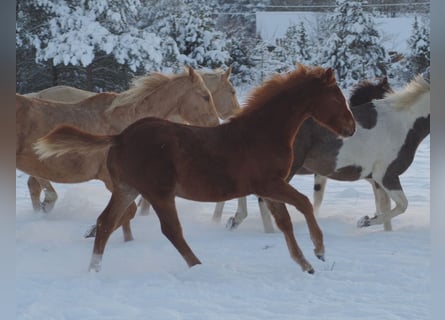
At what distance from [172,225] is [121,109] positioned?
1.49 m

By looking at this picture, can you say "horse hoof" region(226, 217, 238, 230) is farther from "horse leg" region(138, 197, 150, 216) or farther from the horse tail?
the horse tail

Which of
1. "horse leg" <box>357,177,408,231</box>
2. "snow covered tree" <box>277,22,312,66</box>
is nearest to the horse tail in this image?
"horse leg" <box>357,177,408,231</box>

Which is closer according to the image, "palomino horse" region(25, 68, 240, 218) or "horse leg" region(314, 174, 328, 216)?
"horse leg" region(314, 174, 328, 216)

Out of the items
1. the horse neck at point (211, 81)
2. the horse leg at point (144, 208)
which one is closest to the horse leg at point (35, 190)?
the horse leg at point (144, 208)

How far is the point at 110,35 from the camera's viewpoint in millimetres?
9211

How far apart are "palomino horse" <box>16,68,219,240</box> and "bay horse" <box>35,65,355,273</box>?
3.48 ft

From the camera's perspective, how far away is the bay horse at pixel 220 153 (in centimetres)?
323

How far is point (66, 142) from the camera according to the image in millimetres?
3162

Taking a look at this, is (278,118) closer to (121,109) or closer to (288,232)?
(288,232)

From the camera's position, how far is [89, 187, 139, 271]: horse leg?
3371 mm

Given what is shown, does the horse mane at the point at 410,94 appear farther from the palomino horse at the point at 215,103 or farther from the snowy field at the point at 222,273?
the palomino horse at the point at 215,103

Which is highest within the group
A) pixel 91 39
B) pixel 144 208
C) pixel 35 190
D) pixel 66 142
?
pixel 66 142

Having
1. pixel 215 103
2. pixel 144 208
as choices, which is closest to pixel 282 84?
pixel 215 103

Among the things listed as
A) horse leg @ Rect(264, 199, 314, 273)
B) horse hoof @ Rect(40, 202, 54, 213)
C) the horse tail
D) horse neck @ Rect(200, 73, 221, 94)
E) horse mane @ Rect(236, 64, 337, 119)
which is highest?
horse mane @ Rect(236, 64, 337, 119)
